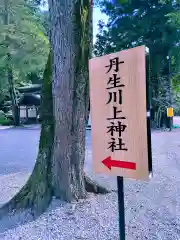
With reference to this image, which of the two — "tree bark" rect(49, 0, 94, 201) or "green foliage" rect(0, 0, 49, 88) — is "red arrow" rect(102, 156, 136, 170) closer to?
"tree bark" rect(49, 0, 94, 201)

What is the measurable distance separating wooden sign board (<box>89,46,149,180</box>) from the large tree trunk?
1162mm

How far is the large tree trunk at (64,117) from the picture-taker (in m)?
3.63

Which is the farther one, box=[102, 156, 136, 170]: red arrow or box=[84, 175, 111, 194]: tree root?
box=[84, 175, 111, 194]: tree root

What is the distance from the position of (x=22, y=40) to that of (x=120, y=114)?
609 inches

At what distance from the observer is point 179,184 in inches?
193

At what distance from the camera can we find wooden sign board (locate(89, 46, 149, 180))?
2.21 meters

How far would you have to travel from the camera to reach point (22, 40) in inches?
656

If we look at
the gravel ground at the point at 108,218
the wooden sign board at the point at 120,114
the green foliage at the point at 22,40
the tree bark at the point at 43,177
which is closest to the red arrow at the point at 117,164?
the wooden sign board at the point at 120,114

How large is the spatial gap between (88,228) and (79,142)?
1050 mm

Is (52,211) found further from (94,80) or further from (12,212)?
(94,80)

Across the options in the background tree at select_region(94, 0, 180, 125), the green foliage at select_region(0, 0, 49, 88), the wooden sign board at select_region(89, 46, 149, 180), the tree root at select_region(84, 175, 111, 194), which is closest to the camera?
the wooden sign board at select_region(89, 46, 149, 180)

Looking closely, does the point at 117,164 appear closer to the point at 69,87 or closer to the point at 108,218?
the point at 108,218

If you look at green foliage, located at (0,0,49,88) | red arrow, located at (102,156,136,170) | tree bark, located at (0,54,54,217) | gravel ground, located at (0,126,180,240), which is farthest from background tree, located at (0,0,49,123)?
red arrow, located at (102,156,136,170)

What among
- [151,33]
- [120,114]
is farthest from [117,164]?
[151,33]
